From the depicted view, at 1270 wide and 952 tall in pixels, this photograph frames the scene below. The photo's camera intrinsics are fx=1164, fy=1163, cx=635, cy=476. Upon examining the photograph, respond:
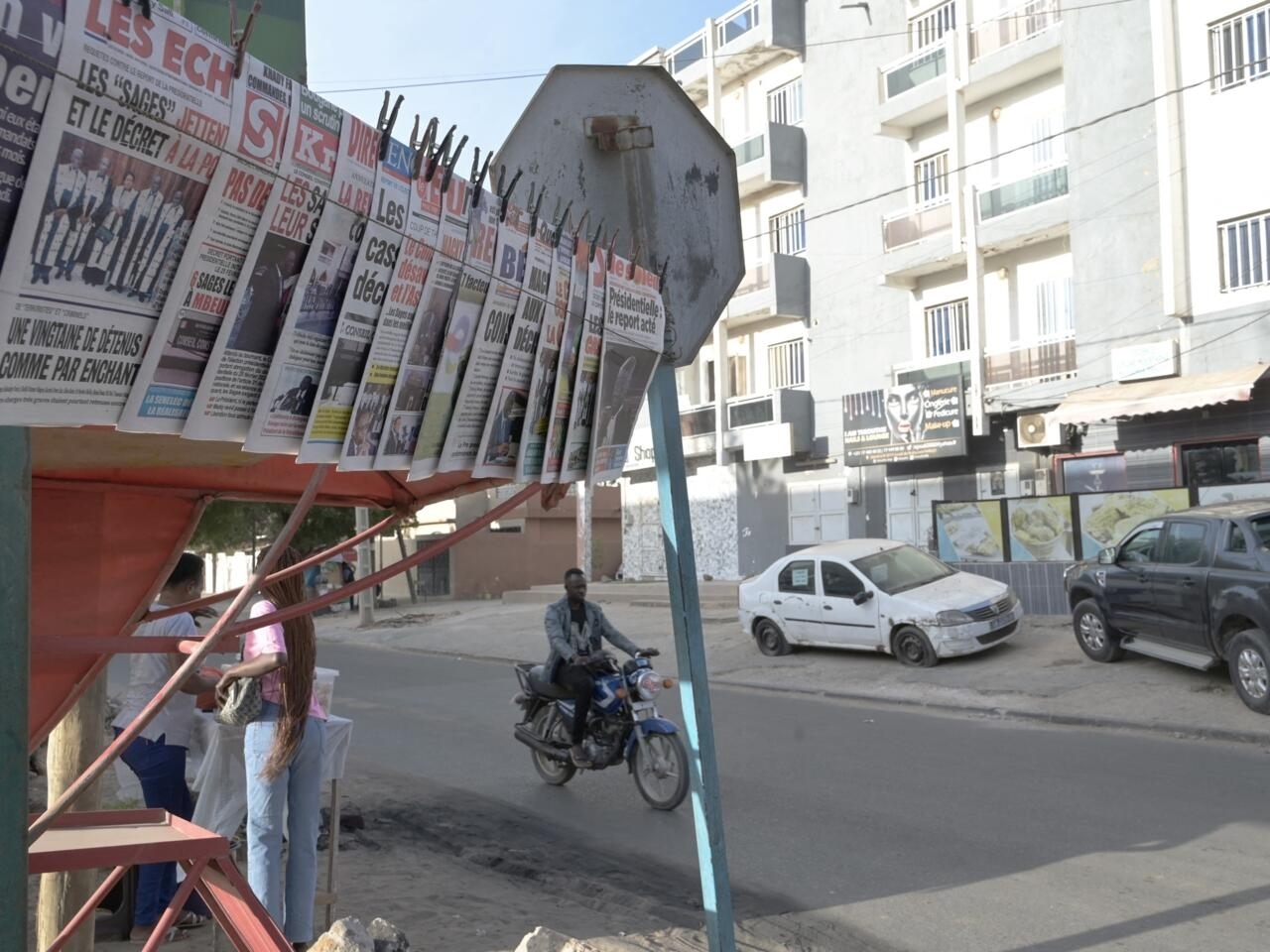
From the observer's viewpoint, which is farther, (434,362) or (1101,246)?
(1101,246)

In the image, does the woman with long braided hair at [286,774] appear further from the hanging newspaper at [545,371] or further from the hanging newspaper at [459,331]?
the hanging newspaper at [459,331]

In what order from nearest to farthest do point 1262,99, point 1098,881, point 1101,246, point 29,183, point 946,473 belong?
point 29,183 → point 1098,881 → point 1262,99 → point 1101,246 → point 946,473

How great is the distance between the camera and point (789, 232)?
30.8 metres

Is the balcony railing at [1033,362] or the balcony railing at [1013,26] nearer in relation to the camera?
the balcony railing at [1033,362]

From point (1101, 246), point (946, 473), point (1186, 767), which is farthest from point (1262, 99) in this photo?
point (1186, 767)

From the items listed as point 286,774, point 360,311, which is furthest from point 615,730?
point 360,311

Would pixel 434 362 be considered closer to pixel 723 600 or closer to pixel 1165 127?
pixel 1165 127

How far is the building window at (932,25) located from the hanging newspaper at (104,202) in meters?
25.6

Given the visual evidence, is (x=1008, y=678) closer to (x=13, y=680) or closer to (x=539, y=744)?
(x=539, y=744)

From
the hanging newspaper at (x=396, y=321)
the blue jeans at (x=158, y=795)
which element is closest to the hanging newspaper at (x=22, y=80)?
the hanging newspaper at (x=396, y=321)

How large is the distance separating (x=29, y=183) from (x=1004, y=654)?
49.5 ft

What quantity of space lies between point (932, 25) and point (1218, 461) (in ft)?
40.1

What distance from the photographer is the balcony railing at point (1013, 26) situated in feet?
73.1

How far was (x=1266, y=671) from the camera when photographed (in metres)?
10.5
